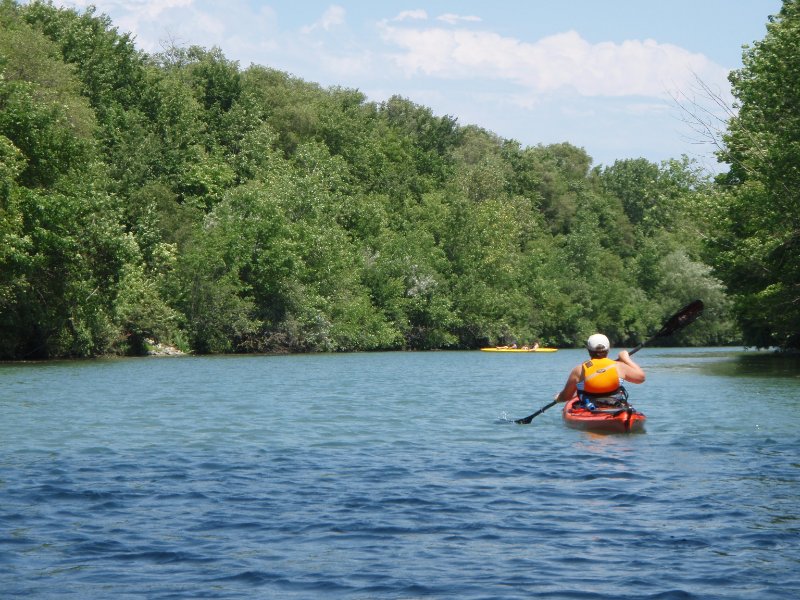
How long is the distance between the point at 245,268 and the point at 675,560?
5258 cm

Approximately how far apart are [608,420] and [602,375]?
2.36ft

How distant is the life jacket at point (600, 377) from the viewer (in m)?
18.2

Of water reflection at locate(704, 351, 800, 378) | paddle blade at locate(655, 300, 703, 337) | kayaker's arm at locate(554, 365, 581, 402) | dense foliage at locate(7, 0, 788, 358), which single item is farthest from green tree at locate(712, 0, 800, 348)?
kayaker's arm at locate(554, 365, 581, 402)

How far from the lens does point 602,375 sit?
18281 mm

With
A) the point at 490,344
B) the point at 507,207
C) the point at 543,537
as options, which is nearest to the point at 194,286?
the point at 490,344

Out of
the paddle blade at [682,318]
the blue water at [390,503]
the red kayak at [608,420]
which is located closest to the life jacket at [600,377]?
the red kayak at [608,420]

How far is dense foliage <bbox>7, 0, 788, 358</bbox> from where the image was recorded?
41594 millimetres

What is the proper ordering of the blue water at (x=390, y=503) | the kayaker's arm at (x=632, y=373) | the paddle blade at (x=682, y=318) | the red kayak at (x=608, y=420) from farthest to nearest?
the paddle blade at (x=682, y=318) → the red kayak at (x=608, y=420) → the kayaker's arm at (x=632, y=373) → the blue water at (x=390, y=503)

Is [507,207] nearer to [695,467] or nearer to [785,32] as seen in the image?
[785,32]

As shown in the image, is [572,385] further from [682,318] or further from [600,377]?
[682,318]

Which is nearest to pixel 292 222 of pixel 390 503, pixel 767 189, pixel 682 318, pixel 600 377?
pixel 767 189

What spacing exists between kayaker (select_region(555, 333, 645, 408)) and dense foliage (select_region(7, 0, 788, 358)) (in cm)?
1649

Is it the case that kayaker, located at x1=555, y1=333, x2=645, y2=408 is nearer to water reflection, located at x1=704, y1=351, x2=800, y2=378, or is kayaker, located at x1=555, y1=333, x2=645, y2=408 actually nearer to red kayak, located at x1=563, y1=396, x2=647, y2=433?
red kayak, located at x1=563, y1=396, x2=647, y2=433

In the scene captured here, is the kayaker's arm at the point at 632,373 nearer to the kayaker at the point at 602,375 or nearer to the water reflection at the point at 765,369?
the kayaker at the point at 602,375
